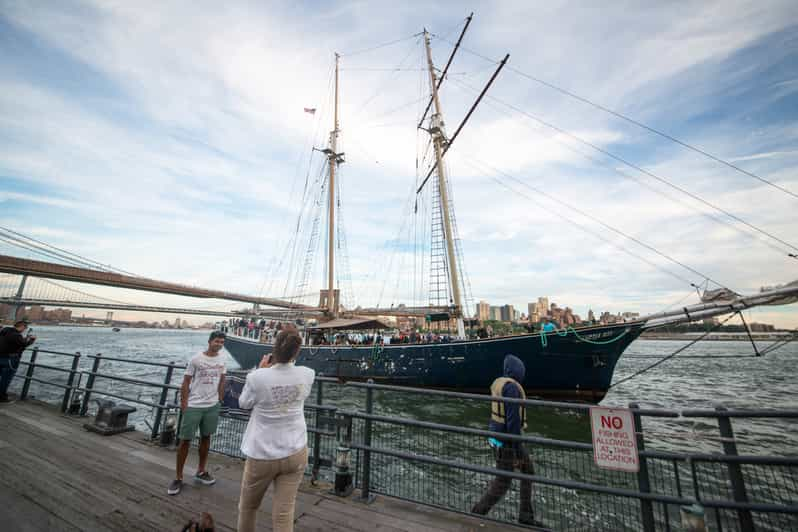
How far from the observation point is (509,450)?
3.57 m

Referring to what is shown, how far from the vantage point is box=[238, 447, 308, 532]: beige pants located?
2.17 meters

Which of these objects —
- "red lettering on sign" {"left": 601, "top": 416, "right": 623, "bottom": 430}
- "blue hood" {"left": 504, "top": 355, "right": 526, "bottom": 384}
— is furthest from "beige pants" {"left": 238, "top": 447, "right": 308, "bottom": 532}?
"blue hood" {"left": 504, "top": 355, "right": 526, "bottom": 384}

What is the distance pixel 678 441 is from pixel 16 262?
111 ft

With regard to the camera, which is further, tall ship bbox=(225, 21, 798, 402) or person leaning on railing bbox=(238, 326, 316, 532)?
tall ship bbox=(225, 21, 798, 402)

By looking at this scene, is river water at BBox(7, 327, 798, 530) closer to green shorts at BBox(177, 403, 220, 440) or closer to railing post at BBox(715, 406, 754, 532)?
railing post at BBox(715, 406, 754, 532)

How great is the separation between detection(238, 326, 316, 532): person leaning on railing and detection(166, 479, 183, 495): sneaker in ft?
6.32

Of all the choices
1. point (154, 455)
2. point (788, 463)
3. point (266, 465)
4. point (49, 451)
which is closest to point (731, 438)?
point (788, 463)

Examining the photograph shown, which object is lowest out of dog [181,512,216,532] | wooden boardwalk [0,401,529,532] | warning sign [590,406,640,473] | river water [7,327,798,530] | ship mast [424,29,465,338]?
river water [7,327,798,530]

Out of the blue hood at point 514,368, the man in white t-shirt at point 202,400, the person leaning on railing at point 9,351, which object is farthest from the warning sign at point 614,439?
the person leaning on railing at point 9,351

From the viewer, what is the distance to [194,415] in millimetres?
3762

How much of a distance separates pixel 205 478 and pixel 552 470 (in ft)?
19.7

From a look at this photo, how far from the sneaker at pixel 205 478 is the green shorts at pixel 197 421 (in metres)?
0.42

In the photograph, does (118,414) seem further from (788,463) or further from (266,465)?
(788,463)

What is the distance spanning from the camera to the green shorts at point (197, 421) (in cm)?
369
